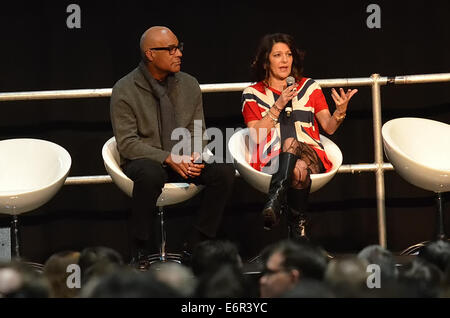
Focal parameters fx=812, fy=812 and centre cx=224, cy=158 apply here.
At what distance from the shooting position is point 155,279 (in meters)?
1.62

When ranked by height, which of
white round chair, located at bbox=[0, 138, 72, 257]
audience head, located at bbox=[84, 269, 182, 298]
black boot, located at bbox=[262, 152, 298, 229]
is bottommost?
audience head, located at bbox=[84, 269, 182, 298]

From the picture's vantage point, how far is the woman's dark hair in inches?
156

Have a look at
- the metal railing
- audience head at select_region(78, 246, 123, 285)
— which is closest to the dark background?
the metal railing

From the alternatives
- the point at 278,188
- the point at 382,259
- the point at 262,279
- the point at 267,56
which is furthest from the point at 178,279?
the point at 267,56

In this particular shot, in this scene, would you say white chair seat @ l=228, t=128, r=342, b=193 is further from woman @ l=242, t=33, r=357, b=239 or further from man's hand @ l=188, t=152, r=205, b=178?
man's hand @ l=188, t=152, r=205, b=178

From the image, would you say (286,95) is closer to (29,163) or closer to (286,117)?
(286,117)

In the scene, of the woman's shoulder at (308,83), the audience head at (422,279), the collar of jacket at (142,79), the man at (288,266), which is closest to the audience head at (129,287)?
the man at (288,266)

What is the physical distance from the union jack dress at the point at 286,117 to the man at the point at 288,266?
6.23 feet

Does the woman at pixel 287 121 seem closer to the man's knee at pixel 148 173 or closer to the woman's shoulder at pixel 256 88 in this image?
the woman's shoulder at pixel 256 88

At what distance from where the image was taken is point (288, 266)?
1809 mm

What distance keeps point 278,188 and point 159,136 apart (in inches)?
25.8

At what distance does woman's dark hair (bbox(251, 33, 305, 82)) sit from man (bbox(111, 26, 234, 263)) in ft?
1.08
